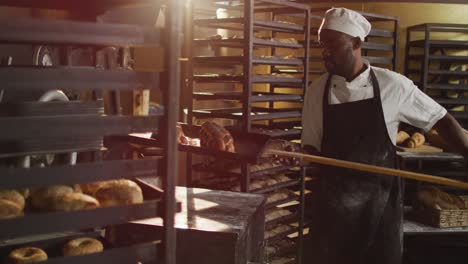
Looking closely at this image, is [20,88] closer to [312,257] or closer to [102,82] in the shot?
[102,82]

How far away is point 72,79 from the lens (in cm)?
113

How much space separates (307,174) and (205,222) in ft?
11.1

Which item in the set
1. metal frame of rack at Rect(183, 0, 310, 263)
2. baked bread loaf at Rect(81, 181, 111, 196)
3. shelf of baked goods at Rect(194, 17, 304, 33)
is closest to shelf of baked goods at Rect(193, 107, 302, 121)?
metal frame of rack at Rect(183, 0, 310, 263)

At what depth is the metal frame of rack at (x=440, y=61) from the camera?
5.12 m

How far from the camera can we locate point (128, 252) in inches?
50.1

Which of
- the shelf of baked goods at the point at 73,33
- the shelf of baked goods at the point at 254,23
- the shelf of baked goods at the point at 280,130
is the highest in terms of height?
the shelf of baked goods at the point at 254,23

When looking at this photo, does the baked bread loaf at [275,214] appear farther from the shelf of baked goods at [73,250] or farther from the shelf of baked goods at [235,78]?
the shelf of baked goods at [73,250]

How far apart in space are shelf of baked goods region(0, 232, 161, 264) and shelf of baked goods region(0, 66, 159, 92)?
1.27 ft

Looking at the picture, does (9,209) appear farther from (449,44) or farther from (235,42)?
(449,44)

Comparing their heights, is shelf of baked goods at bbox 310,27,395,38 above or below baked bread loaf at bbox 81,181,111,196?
above

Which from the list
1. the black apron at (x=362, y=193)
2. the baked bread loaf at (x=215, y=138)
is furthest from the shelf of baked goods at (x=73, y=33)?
the black apron at (x=362, y=193)

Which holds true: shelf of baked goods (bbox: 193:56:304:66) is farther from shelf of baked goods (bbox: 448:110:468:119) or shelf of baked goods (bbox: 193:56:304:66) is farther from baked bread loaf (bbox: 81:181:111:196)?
baked bread loaf (bbox: 81:181:111:196)

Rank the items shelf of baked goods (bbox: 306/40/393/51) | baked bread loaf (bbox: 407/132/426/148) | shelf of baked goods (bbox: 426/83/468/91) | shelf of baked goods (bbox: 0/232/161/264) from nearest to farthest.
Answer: shelf of baked goods (bbox: 0/232/161/264) < baked bread loaf (bbox: 407/132/426/148) < shelf of baked goods (bbox: 306/40/393/51) < shelf of baked goods (bbox: 426/83/468/91)

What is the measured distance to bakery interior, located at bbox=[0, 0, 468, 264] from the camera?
1.14 meters
